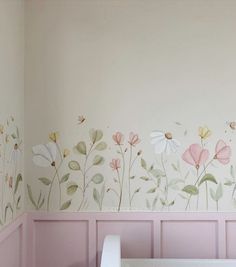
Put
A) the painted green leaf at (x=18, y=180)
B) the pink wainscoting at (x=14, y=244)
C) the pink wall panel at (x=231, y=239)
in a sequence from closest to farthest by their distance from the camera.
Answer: the pink wainscoting at (x=14, y=244) → the painted green leaf at (x=18, y=180) → the pink wall panel at (x=231, y=239)

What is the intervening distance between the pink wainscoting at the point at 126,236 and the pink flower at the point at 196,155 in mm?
283

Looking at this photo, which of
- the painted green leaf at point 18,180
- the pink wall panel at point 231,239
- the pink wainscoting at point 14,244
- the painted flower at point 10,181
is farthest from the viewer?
the pink wall panel at point 231,239

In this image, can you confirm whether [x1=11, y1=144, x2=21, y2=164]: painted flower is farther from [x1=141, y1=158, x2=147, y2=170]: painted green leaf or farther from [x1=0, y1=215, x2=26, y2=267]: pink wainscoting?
[x1=141, y1=158, x2=147, y2=170]: painted green leaf

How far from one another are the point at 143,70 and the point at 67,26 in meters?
0.49

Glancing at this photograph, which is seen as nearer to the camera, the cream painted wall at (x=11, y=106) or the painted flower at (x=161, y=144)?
the cream painted wall at (x=11, y=106)

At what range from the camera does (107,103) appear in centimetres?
195

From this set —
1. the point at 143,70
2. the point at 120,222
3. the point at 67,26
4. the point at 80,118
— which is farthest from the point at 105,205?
the point at 67,26

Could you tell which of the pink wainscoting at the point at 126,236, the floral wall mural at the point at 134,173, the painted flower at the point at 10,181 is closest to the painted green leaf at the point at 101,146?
the floral wall mural at the point at 134,173

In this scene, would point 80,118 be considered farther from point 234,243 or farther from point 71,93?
point 234,243

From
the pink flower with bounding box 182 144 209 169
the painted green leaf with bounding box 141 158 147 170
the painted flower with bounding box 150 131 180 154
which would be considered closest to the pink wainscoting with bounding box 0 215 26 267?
the painted green leaf with bounding box 141 158 147 170

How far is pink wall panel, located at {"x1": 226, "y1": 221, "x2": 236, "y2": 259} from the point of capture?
1918mm

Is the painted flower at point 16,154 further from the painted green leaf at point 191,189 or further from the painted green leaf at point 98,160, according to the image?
the painted green leaf at point 191,189

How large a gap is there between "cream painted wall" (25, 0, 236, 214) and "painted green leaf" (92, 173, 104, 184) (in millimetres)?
20

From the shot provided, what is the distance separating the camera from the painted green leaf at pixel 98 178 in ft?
6.37
